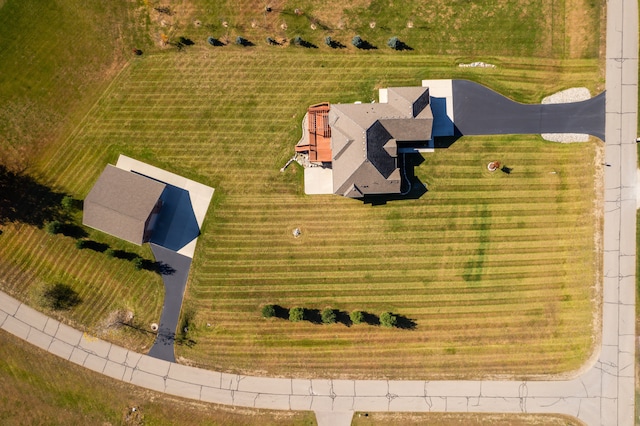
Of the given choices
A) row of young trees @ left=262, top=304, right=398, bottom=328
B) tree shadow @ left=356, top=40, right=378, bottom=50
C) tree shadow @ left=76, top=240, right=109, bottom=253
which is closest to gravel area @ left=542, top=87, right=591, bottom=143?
tree shadow @ left=356, top=40, right=378, bottom=50

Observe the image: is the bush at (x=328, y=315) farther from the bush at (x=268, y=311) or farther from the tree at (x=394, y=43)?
the tree at (x=394, y=43)

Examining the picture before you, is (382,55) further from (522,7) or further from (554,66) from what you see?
(554,66)

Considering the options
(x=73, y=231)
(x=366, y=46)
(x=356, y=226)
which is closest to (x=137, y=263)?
(x=73, y=231)

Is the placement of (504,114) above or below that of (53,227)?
above

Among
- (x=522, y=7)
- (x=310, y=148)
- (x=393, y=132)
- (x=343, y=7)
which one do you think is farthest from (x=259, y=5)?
(x=522, y=7)

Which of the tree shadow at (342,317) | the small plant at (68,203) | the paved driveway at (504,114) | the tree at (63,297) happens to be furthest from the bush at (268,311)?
the paved driveway at (504,114)

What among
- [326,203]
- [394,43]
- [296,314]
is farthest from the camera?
[326,203]

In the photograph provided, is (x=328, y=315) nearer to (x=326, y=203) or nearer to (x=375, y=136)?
(x=326, y=203)
